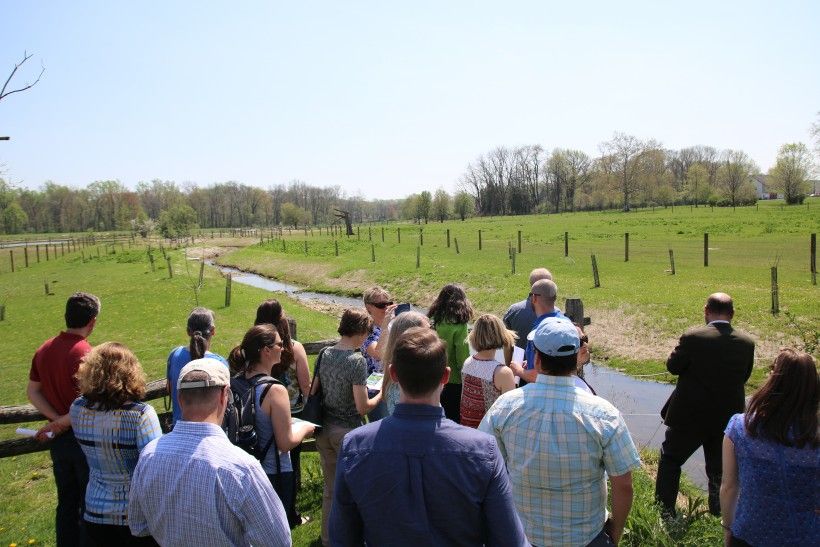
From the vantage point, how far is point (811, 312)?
15.5m

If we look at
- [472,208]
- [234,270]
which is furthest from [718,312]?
[472,208]

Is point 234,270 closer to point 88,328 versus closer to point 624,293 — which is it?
point 624,293

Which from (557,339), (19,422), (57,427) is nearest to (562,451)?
(557,339)

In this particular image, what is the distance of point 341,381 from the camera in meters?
4.68

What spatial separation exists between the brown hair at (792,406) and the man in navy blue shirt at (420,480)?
1752 millimetres

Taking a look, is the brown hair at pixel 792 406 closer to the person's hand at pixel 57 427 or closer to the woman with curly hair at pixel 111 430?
the woman with curly hair at pixel 111 430

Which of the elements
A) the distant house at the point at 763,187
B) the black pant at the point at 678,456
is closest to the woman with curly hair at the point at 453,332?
the black pant at the point at 678,456

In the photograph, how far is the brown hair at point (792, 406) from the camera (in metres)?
3.12

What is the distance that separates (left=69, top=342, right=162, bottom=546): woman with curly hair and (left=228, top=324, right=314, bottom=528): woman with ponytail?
676 millimetres

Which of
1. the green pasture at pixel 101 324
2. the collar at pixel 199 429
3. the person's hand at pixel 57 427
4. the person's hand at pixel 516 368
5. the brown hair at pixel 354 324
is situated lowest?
the green pasture at pixel 101 324

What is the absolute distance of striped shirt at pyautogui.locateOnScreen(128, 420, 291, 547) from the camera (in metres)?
2.68

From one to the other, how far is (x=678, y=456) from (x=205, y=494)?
4786 mm

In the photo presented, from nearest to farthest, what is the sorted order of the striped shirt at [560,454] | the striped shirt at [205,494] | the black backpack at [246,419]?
the striped shirt at [205,494] → the striped shirt at [560,454] → the black backpack at [246,419]

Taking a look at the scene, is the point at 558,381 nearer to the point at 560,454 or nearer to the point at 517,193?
the point at 560,454
